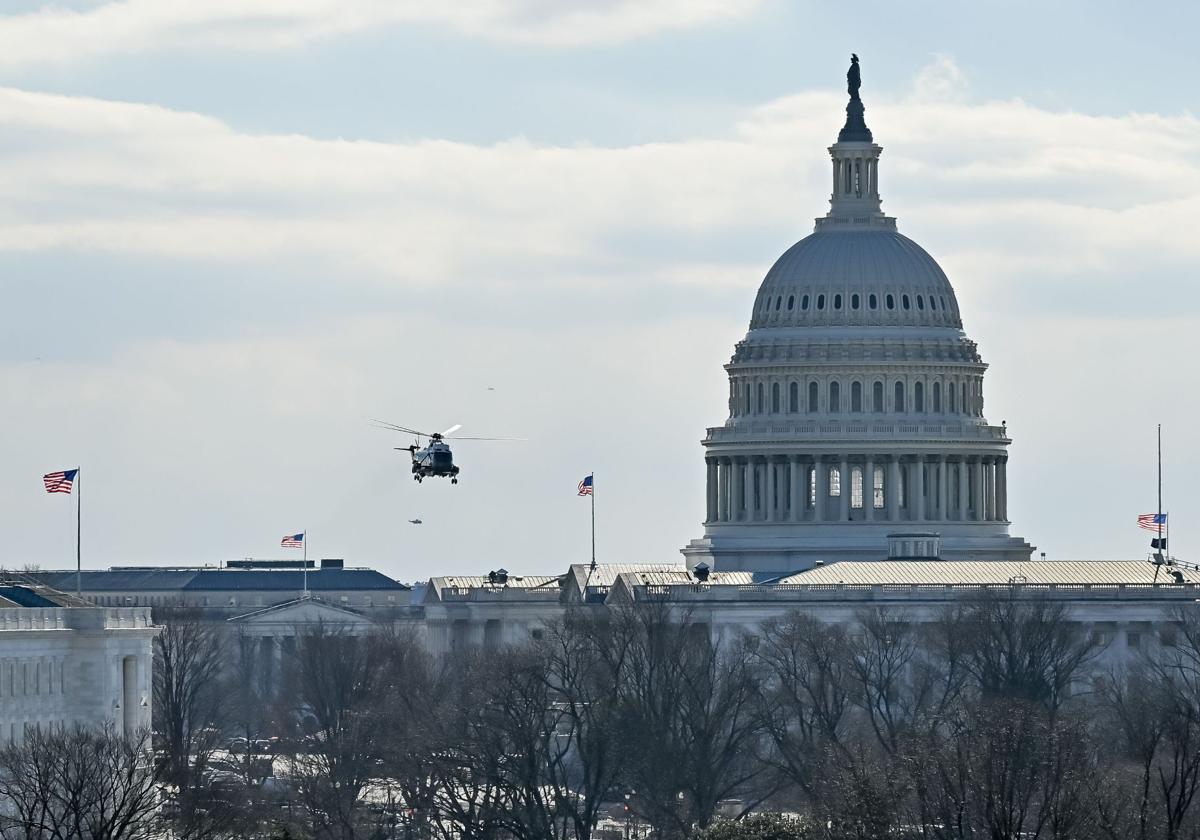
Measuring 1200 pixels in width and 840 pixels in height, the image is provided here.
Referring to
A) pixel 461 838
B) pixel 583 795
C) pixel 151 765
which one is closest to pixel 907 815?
pixel 461 838

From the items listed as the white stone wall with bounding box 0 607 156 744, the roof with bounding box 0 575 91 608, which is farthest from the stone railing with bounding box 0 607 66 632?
the roof with bounding box 0 575 91 608

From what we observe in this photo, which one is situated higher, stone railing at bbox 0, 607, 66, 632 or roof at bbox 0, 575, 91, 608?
roof at bbox 0, 575, 91, 608

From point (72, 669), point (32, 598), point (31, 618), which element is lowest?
point (72, 669)

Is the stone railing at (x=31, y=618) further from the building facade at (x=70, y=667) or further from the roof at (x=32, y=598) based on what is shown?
the roof at (x=32, y=598)

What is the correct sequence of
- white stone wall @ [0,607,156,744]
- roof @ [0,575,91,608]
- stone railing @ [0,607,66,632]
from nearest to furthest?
white stone wall @ [0,607,156,744]
stone railing @ [0,607,66,632]
roof @ [0,575,91,608]

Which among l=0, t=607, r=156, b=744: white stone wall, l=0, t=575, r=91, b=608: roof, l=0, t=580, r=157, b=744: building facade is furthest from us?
l=0, t=575, r=91, b=608: roof

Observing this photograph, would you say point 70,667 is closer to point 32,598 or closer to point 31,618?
point 31,618

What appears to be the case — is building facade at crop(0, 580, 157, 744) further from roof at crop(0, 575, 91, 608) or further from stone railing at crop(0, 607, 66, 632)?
roof at crop(0, 575, 91, 608)

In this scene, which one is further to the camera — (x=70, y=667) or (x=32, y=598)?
(x=32, y=598)

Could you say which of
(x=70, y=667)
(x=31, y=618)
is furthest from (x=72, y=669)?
(x=31, y=618)
